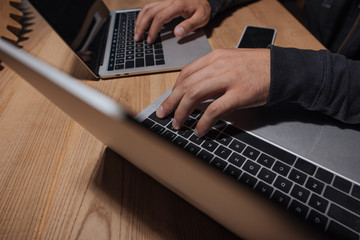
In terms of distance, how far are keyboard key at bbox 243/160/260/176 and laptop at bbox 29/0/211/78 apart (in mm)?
298

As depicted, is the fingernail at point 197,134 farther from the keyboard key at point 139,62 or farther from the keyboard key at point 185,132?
the keyboard key at point 139,62

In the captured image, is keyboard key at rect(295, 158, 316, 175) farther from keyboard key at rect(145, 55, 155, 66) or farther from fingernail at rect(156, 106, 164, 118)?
keyboard key at rect(145, 55, 155, 66)

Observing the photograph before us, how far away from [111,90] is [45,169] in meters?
0.22

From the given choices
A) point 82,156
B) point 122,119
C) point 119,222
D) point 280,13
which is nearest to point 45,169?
→ point 82,156

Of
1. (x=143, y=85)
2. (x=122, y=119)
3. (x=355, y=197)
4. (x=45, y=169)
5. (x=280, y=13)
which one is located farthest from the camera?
(x=280, y=13)

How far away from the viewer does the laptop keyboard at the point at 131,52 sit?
1.76 ft

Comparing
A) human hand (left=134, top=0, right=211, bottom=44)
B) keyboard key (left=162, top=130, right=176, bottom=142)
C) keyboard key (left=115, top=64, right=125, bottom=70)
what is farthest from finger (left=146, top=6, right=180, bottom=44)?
keyboard key (left=162, top=130, right=176, bottom=142)

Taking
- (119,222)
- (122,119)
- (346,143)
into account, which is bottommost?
(346,143)

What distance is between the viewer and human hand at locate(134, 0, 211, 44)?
58cm

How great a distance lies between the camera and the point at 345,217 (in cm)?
27

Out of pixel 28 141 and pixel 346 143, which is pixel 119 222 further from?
pixel 346 143

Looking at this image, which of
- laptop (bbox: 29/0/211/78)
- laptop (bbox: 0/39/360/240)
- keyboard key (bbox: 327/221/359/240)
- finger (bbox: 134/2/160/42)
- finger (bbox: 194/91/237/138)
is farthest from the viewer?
finger (bbox: 134/2/160/42)

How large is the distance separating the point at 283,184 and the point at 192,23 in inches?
18.7

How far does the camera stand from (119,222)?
1.06 feet
